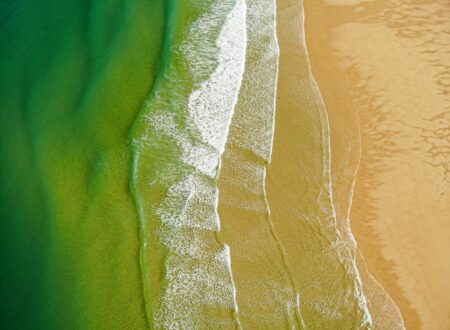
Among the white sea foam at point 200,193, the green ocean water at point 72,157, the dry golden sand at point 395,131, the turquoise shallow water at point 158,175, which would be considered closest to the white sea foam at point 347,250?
the turquoise shallow water at point 158,175

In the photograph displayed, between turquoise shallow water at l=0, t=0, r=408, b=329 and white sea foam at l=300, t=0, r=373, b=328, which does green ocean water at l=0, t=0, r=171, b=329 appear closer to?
turquoise shallow water at l=0, t=0, r=408, b=329

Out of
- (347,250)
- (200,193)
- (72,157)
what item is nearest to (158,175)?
(200,193)

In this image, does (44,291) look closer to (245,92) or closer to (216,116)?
(216,116)

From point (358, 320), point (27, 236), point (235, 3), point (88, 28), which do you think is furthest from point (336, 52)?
point (27, 236)

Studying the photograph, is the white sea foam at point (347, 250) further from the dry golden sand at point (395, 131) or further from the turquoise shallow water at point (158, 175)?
the dry golden sand at point (395, 131)

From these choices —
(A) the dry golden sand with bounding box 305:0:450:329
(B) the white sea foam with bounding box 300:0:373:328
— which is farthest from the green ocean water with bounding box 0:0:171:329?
(A) the dry golden sand with bounding box 305:0:450:329

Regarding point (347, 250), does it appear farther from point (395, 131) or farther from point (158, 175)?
point (158, 175)
